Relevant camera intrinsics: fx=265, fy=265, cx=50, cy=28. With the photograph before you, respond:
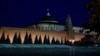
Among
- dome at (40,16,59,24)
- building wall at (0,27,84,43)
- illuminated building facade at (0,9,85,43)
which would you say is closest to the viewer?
building wall at (0,27,84,43)

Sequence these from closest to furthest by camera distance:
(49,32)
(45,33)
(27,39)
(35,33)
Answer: (27,39) → (35,33) → (45,33) → (49,32)

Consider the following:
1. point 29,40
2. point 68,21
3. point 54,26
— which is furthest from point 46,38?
point 54,26

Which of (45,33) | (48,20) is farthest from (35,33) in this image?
(48,20)

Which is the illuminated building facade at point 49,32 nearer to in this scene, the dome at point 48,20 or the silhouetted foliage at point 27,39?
the silhouetted foliage at point 27,39

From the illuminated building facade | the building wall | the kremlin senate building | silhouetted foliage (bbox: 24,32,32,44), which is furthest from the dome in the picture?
silhouetted foliage (bbox: 24,32,32,44)

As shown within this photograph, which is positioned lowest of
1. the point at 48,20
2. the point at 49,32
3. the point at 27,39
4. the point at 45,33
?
the point at 27,39

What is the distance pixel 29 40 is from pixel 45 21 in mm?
41372

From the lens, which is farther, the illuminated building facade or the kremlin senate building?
the illuminated building facade

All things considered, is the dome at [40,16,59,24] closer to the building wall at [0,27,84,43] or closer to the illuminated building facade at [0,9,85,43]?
the illuminated building facade at [0,9,85,43]

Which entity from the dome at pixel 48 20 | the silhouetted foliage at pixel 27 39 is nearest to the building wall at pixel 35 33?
the silhouetted foliage at pixel 27 39

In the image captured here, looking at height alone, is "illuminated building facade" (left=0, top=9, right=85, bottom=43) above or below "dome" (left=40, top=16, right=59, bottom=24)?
below

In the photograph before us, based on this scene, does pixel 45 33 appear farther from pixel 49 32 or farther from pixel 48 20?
pixel 48 20

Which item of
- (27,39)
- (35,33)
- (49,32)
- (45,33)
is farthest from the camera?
(49,32)

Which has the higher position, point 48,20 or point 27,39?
point 48,20
